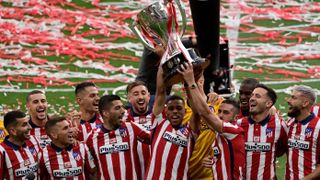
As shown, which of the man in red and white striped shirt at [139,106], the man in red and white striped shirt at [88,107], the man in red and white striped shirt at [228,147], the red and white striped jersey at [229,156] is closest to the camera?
the man in red and white striped shirt at [228,147]

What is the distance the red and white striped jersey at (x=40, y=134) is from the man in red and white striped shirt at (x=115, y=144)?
0.61 metres

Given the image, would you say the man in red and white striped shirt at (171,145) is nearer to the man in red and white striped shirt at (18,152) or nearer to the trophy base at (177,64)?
the trophy base at (177,64)

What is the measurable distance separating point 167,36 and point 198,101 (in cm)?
60

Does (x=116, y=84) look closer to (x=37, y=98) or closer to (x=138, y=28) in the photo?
(x=37, y=98)

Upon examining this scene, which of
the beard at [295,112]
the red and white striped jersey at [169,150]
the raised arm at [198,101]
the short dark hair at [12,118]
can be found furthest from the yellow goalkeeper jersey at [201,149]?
the short dark hair at [12,118]

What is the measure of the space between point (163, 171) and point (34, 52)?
814 cm

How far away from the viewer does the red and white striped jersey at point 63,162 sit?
8250 millimetres

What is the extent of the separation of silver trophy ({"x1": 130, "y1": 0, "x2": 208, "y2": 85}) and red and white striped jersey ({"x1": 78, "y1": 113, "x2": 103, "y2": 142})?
177cm

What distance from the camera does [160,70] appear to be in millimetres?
7215

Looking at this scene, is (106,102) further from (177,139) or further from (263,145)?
(263,145)

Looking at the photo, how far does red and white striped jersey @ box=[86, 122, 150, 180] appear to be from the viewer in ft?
27.5

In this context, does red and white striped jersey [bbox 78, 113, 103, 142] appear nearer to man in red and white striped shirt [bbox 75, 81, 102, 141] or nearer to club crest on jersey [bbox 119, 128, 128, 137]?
man in red and white striped shirt [bbox 75, 81, 102, 141]

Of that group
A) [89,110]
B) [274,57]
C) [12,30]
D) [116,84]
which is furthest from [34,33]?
[89,110]

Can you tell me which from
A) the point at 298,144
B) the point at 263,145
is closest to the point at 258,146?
the point at 263,145
